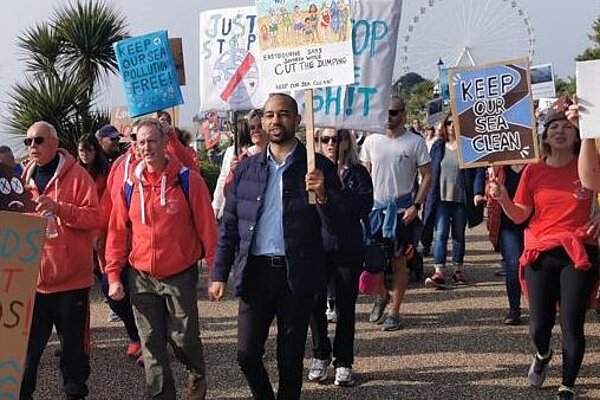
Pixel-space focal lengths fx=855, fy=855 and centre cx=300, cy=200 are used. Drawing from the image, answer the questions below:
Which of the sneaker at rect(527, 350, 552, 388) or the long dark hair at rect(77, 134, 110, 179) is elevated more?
the long dark hair at rect(77, 134, 110, 179)

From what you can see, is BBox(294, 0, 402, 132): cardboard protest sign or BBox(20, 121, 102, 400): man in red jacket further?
BBox(294, 0, 402, 132): cardboard protest sign

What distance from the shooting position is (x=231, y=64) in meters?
7.71

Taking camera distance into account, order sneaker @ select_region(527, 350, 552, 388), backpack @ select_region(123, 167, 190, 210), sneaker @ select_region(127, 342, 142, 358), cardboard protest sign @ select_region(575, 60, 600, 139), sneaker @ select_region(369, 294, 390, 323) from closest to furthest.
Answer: cardboard protest sign @ select_region(575, 60, 600, 139)
backpack @ select_region(123, 167, 190, 210)
sneaker @ select_region(527, 350, 552, 388)
sneaker @ select_region(127, 342, 142, 358)
sneaker @ select_region(369, 294, 390, 323)

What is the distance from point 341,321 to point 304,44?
1900 millimetres

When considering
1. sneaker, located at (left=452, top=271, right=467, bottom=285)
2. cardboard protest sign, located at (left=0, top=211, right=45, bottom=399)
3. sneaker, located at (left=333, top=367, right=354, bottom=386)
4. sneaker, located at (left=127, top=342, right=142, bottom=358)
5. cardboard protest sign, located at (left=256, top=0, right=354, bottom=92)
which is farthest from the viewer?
sneaker, located at (left=452, top=271, right=467, bottom=285)

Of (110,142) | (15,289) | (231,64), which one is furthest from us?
(110,142)

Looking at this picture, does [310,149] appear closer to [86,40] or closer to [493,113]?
[493,113]

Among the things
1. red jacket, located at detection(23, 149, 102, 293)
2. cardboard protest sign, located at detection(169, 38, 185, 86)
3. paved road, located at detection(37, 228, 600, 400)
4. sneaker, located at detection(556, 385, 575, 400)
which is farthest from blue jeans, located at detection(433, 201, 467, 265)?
red jacket, located at detection(23, 149, 102, 293)

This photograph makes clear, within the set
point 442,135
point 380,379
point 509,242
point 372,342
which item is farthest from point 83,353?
point 442,135

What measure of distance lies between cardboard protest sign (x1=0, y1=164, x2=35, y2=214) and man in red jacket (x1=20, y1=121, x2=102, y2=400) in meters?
1.09

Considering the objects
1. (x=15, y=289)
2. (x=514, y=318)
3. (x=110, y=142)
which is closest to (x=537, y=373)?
(x=514, y=318)

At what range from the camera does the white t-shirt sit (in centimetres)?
708

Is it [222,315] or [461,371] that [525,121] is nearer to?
[461,371]

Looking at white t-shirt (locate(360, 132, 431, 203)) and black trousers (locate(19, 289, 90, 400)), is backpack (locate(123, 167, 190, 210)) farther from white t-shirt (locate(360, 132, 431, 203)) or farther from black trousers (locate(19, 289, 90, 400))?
white t-shirt (locate(360, 132, 431, 203))
